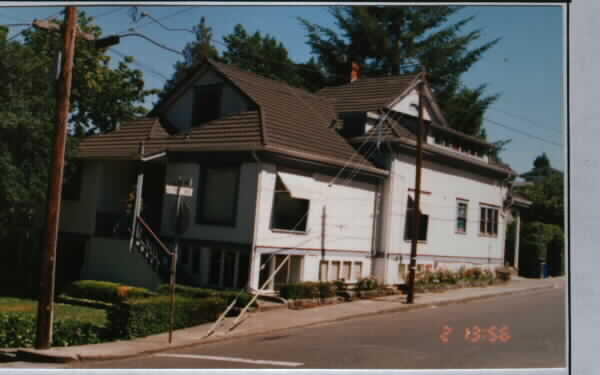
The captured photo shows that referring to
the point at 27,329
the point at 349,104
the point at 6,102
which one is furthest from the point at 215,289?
the point at 6,102

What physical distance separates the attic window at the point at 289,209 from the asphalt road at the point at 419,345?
7.10ft

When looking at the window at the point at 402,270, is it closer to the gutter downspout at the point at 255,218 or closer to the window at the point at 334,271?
the window at the point at 334,271

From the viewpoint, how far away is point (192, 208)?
1470cm

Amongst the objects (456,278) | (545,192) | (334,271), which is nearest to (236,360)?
(334,271)

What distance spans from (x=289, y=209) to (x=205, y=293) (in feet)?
7.73

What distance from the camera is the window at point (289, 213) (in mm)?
14547

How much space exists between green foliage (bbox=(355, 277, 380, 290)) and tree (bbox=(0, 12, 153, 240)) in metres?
5.57

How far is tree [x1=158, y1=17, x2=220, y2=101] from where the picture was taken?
42.5 ft

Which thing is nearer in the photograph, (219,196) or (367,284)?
(367,284)

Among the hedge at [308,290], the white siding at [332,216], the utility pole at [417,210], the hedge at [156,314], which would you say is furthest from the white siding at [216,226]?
the utility pole at [417,210]

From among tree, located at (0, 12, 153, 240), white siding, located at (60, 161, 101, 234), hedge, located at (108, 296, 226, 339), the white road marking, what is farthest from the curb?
tree, located at (0, 12, 153, 240)

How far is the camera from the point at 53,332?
12.8 m

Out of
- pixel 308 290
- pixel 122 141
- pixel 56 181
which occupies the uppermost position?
pixel 122 141

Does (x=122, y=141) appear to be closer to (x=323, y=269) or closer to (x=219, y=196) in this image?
(x=219, y=196)
